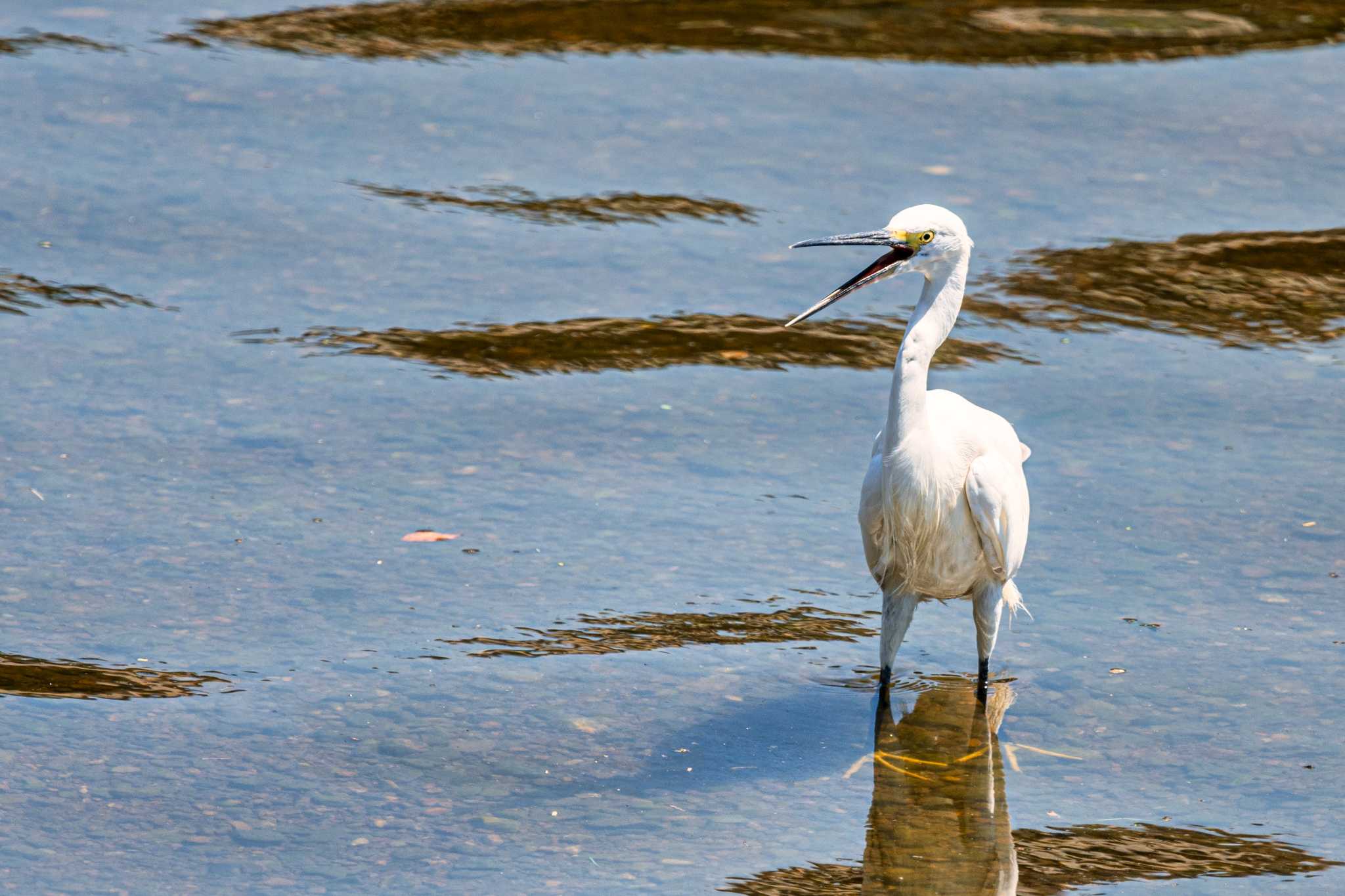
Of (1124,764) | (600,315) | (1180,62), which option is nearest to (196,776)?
(1124,764)

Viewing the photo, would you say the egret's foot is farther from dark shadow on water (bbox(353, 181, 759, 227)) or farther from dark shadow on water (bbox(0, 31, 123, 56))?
dark shadow on water (bbox(0, 31, 123, 56))

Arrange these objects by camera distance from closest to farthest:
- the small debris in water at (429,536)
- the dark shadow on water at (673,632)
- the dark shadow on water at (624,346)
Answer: the dark shadow on water at (673,632), the small debris in water at (429,536), the dark shadow on water at (624,346)

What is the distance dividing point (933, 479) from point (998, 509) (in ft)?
0.69

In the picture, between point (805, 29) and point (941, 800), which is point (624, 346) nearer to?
point (941, 800)

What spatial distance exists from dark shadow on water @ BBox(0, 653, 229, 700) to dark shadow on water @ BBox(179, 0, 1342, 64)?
19.5ft

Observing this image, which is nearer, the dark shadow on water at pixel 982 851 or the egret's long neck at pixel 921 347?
the dark shadow on water at pixel 982 851

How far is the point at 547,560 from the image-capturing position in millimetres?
5582

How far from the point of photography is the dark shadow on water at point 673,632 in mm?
5066

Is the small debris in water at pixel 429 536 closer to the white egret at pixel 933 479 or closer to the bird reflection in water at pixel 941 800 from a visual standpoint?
the white egret at pixel 933 479

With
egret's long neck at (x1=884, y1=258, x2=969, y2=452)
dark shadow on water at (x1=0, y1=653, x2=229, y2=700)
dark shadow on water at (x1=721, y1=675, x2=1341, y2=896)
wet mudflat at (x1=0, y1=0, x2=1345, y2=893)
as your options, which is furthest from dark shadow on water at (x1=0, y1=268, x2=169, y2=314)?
dark shadow on water at (x1=721, y1=675, x2=1341, y2=896)

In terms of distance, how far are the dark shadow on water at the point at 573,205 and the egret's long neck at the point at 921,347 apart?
363 cm

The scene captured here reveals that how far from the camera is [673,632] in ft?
17.0

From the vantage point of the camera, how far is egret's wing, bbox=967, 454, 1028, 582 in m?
4.71

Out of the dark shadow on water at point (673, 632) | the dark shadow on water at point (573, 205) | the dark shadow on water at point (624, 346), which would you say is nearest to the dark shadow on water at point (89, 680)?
the dark shadow on water at point (673, 632)
